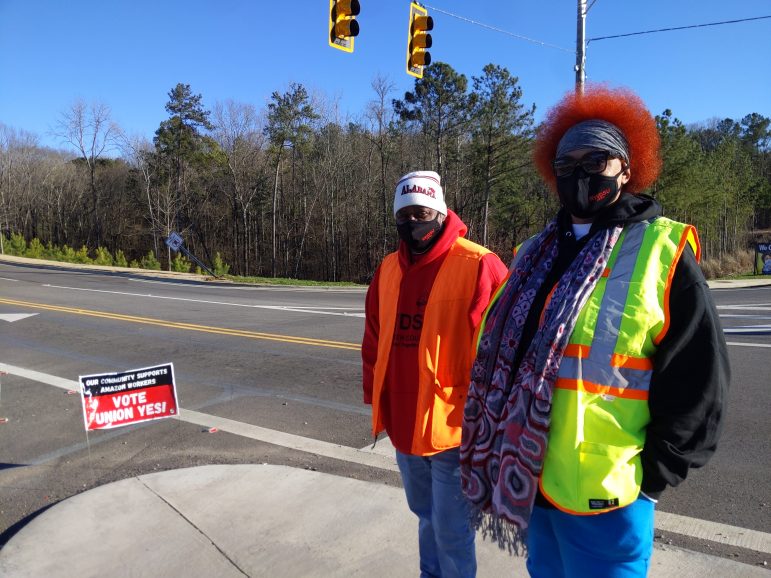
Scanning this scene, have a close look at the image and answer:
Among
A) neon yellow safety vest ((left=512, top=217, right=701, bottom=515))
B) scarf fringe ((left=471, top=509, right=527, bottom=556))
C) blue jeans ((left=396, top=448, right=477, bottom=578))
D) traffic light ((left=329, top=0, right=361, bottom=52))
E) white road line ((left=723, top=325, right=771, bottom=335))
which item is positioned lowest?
white road line ((left=723, top=325, right=771, bottom=335))

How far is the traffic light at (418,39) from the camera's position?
439 inches

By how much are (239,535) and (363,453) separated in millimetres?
1573

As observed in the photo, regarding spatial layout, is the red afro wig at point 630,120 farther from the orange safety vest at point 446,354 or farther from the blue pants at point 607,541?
the blue pants at point 607,541

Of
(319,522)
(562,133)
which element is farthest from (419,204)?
(319,522)

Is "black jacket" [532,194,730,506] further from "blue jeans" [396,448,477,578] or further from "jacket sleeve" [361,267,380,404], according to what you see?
"jacket sleeve" [361,267,380,404]

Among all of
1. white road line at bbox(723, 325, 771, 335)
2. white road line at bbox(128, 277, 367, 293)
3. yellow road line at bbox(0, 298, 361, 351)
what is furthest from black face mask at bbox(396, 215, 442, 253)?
white road line at bbox(128, 277, 367, 293)

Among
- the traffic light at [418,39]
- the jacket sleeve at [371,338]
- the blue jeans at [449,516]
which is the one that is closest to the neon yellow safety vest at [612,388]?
the blue jeans at [449,516]

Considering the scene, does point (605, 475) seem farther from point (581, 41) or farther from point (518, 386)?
point (581, 41)

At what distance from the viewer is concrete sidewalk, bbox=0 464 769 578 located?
299 centimetres

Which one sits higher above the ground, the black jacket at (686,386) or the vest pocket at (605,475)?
the black jacket at (686,386)

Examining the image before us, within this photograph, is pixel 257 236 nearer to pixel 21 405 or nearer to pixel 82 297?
pixel 82 297

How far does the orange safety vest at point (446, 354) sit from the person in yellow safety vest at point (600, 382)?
530mm

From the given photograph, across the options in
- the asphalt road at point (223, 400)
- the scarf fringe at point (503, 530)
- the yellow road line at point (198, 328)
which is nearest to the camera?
the scarf fringe at point (503, 530)

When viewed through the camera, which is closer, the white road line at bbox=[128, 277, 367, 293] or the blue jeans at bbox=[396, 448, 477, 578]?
the blue jeans at bbox=[396, 448, 477, 578]
